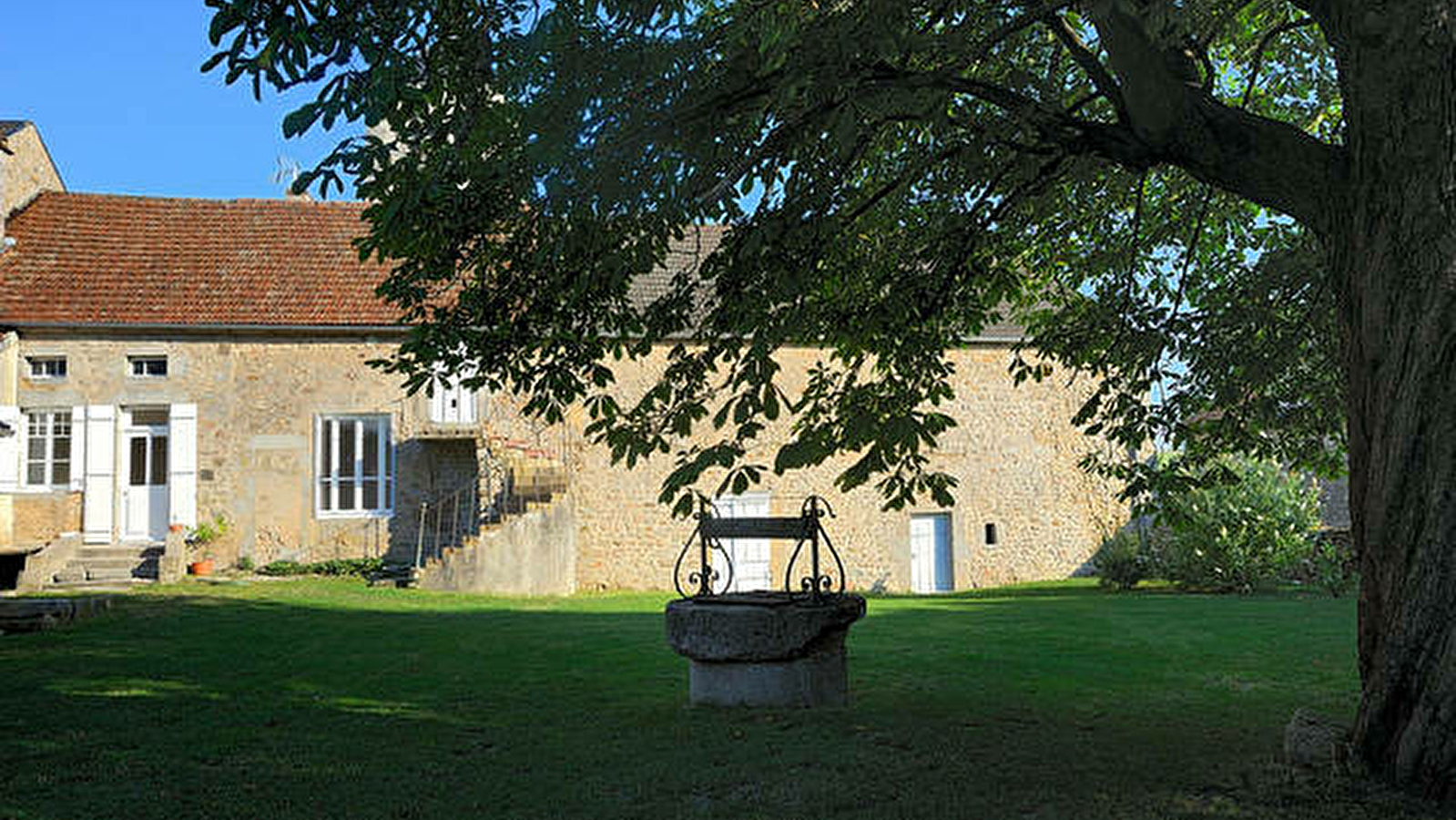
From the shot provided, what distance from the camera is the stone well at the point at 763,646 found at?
6656 millimetres

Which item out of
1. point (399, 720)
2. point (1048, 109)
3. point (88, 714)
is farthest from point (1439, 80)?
point (88, 714)

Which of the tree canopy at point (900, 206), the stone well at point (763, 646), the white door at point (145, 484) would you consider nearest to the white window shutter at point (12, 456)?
the white door at point (145, 484)

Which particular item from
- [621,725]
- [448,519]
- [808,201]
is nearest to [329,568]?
[448,519]

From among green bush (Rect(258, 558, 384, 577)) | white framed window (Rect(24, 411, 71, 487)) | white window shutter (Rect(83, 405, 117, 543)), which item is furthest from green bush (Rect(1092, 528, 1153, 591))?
white framed window (Rect(24, 411, 71, 487))

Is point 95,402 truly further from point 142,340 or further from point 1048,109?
point 1048,109

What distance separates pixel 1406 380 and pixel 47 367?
19576mm

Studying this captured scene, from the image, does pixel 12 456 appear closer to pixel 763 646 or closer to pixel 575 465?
pixel 575 465

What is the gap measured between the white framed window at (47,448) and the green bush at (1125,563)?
17.9m

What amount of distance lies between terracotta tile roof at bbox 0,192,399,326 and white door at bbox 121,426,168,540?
6.65 feet

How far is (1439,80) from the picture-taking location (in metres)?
4.68

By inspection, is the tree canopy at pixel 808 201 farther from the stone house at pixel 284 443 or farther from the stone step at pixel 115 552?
the stone step at pixel 115 552

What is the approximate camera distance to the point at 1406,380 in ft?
15.5

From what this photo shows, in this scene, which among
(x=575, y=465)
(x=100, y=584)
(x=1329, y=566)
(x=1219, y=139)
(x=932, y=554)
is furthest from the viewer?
(x=932, y=554)

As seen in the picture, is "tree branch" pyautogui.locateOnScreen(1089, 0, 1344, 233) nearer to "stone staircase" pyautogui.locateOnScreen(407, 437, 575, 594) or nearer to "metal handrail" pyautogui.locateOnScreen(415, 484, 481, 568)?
"stone staircase" pyautogui.locateOnScreen(407, 437, 575, 594)
